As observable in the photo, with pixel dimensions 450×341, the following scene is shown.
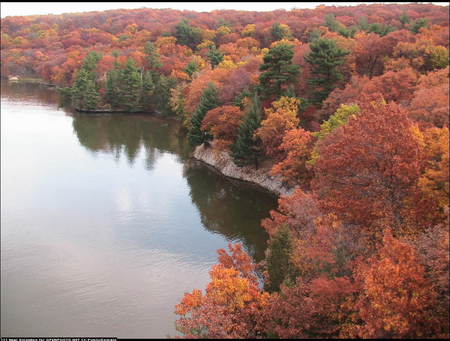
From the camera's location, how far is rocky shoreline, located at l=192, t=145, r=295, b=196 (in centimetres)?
2994

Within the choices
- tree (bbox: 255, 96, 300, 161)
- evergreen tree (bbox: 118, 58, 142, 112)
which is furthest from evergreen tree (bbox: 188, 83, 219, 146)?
evergreen tree (bbox: 118, 58, 142, 112)

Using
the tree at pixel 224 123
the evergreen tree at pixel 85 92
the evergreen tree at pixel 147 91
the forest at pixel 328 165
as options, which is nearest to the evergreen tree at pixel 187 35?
the forest at pixel 328 165

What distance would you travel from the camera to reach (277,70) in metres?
35.3

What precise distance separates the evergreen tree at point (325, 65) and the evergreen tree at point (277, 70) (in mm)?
1693

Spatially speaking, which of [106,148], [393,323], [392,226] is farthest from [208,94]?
[393,323]

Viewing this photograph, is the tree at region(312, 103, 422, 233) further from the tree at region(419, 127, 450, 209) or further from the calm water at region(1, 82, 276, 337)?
the calm water at region(1, 82, 276, 337)

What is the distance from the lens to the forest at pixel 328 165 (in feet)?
35.7

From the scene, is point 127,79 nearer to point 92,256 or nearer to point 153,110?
point 153,110

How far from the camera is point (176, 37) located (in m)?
78.3

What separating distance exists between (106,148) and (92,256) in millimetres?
22055

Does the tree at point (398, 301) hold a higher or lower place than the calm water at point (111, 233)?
higher

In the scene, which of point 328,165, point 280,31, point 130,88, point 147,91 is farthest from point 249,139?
point 280,31

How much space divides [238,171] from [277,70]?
921 cm

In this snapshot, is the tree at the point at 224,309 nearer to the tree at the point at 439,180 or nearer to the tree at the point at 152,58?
the tree at the point at 439,180
